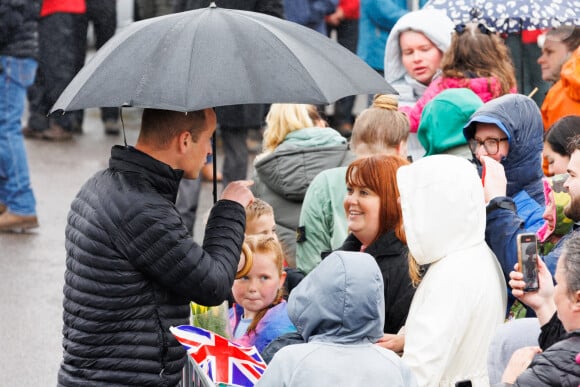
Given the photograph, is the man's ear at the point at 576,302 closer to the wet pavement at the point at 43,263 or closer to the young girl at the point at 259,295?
the young girl at the point at 259,295

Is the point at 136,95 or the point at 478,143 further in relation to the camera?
the point at 478,143

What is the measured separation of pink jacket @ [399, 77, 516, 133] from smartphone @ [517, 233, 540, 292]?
2.76m

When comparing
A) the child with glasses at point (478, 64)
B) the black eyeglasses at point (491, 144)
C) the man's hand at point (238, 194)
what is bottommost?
the black eyeglasses at point (491, 144)

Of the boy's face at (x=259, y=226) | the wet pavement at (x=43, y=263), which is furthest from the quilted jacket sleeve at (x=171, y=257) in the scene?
the wet pavement at (x=43, y=263)

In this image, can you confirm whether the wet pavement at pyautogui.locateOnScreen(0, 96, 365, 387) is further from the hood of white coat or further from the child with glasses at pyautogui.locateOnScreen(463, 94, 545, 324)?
the hood of white coat

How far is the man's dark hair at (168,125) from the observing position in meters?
4.42

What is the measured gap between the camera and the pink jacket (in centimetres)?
707

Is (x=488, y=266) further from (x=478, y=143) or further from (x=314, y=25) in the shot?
(x=314, y=25)

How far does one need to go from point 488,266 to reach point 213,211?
40.9 inches

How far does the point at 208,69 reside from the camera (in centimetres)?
438

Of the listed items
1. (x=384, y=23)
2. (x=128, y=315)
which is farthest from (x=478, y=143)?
(x=384, y=23)

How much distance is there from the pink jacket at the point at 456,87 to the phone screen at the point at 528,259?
276 cm

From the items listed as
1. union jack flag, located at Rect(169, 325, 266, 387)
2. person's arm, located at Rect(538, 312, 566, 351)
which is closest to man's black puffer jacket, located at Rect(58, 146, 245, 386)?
union jack flag, located at Rect(169, 325, 266, 387)

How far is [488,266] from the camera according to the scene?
451cm
